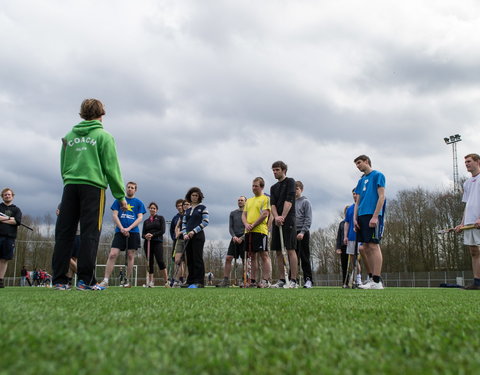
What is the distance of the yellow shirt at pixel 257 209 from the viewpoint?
9000mm

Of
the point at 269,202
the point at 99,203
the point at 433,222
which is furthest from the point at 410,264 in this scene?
the point at 99,203

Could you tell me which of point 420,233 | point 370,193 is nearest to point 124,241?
point 370,193

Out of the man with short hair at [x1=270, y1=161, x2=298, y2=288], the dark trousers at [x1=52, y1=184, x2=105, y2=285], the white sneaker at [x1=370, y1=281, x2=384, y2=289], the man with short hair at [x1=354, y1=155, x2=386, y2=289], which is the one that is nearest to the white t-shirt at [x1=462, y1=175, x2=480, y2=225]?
the man with short hair at [x1=354, y1=155, x2=386, y2=289]

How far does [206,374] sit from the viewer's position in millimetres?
1017

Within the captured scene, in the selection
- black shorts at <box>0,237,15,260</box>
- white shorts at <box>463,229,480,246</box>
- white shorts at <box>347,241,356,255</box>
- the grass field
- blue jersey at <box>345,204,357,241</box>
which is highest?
blue jersey at <box>345,204,357,241</box>

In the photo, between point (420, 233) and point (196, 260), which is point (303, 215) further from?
point (420, 233)

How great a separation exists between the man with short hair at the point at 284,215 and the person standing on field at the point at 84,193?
3.60m

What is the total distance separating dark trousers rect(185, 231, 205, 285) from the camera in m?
8.77

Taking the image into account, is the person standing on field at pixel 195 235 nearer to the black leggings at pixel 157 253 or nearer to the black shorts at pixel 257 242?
the black shorts at pixel 257 242

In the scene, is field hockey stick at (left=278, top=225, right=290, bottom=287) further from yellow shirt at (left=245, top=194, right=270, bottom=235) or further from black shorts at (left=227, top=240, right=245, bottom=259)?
black shorts at (left=227, top=240, right=245, bottom=259)

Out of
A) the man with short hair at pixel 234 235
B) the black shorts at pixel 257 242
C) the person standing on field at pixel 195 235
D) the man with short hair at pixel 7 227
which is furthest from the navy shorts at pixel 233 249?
the man with short hair at pixel 7 227

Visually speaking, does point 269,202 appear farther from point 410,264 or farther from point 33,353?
point 410,264

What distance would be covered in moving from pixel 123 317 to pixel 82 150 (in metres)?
3.59

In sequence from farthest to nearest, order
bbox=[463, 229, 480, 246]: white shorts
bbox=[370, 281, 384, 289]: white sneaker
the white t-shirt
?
the white t-shirt → bbox=[463, 229, 480, 246]: white shorts → bbox=[370, 281, 384, 289]: white sneaker
